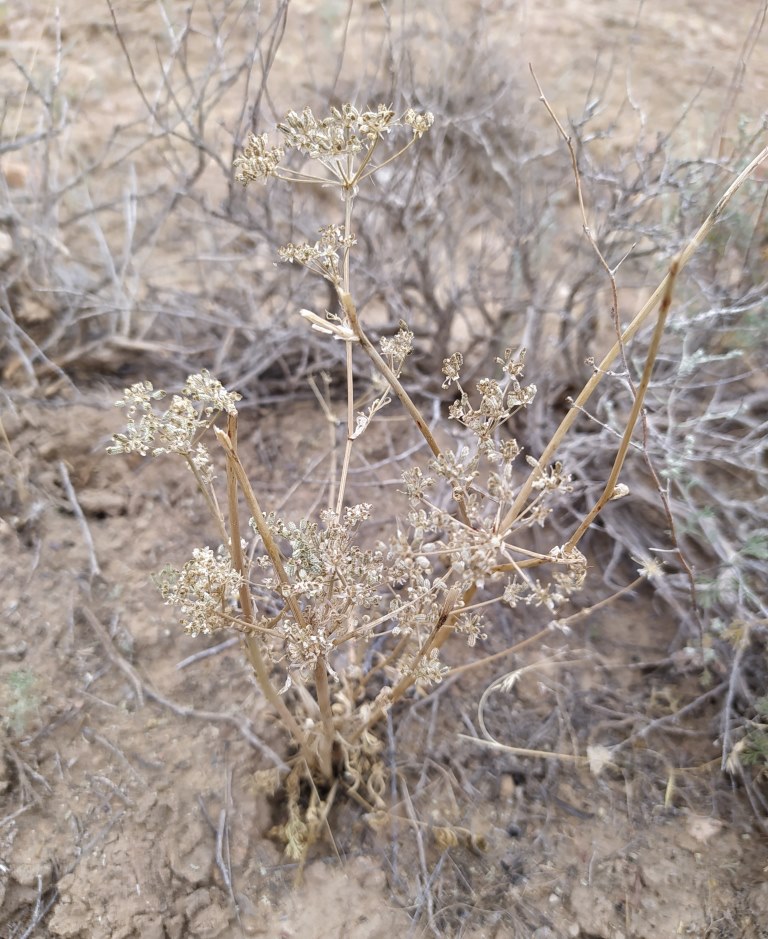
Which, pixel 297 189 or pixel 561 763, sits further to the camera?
pixel 297 189

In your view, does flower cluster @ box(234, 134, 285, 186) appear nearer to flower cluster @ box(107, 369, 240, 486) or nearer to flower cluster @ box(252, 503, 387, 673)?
flower cluster @ box(107, 369, 240, 486)

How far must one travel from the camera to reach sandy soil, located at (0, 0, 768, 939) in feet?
5.33

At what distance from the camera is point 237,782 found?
70.1 inches

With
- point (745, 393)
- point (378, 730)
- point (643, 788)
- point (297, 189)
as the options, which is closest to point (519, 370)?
point (378, 730)

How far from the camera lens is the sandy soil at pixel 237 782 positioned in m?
1.63

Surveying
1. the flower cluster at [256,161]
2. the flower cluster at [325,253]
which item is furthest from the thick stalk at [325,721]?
the flower cluster at [256,161]

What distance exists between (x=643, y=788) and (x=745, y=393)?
4.69ft

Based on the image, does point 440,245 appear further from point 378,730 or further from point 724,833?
point 724,833

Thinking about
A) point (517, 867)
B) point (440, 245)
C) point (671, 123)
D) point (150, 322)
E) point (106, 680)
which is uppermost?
point (671, 123)

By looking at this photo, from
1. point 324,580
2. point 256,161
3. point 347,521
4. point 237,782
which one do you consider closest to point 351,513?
point 347,521

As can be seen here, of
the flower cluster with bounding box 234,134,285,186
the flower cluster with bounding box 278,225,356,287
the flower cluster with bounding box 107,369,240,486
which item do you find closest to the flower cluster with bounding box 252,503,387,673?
the flower cluster with bounding box 107,369,240,486

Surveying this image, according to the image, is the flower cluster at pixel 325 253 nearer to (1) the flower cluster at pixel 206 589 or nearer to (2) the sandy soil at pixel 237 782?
(1) the flower cluster at pixel 206 589

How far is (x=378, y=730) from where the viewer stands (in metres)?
1.95

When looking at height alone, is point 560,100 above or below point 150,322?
above
